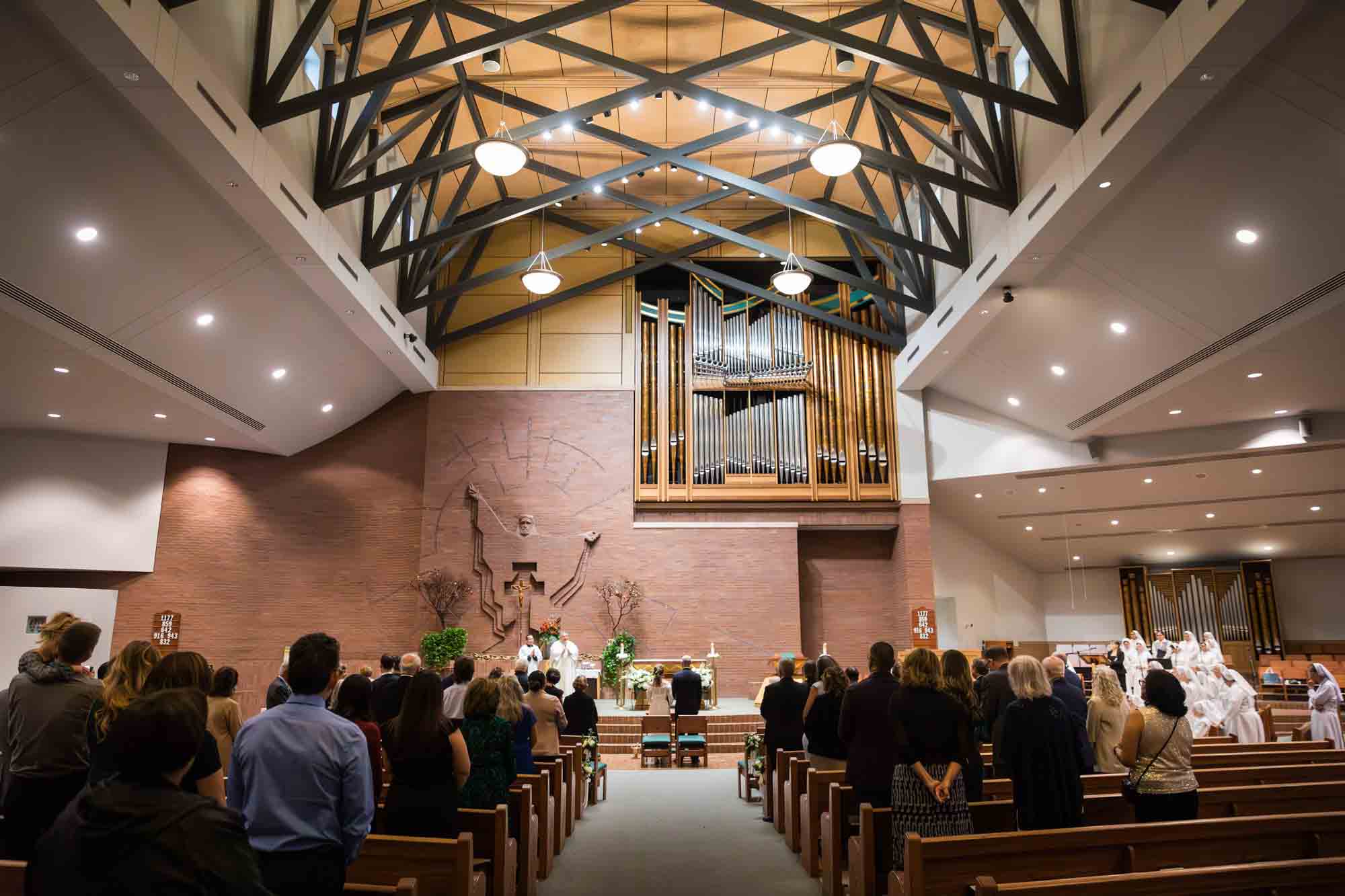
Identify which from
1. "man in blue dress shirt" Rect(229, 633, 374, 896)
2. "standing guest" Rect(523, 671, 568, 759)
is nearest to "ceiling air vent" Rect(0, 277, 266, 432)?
"standing guest" Rect(523, 671, 568, 759)

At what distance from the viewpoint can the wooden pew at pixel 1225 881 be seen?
284cm

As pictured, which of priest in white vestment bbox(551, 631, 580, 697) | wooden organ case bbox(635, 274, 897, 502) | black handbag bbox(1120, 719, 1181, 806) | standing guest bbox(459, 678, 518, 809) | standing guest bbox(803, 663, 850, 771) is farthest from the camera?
wooden organ case bbox(635, 274, 897, 502)

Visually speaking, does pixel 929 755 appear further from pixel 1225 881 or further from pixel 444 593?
pixel 444 593

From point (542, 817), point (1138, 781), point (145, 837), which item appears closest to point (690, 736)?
point (542, 817)

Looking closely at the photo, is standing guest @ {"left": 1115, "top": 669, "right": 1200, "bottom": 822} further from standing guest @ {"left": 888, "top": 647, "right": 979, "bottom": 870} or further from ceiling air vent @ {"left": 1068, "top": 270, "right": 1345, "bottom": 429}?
ceiling air vent @ {"left": 1068, "top": 270, "right": 1345, "bottom": 429}

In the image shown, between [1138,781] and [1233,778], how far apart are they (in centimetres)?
175

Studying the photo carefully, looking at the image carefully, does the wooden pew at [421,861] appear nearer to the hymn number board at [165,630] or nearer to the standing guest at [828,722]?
the standing guest at [828,722]

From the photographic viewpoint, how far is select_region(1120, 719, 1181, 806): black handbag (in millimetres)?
3760

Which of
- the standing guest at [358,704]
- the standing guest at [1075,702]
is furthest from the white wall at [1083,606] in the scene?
the standing guest at [358,704]

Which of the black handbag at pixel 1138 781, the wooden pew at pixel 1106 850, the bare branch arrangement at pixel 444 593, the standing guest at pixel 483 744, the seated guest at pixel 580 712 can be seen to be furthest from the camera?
the bare branch arrangement at pixel 444 593

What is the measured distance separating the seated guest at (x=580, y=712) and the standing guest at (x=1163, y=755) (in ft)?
15.6

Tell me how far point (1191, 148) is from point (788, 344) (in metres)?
8.64

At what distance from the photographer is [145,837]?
150cm

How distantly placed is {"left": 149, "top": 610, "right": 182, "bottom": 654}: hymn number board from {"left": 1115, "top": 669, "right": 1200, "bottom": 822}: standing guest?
13.9 meters
